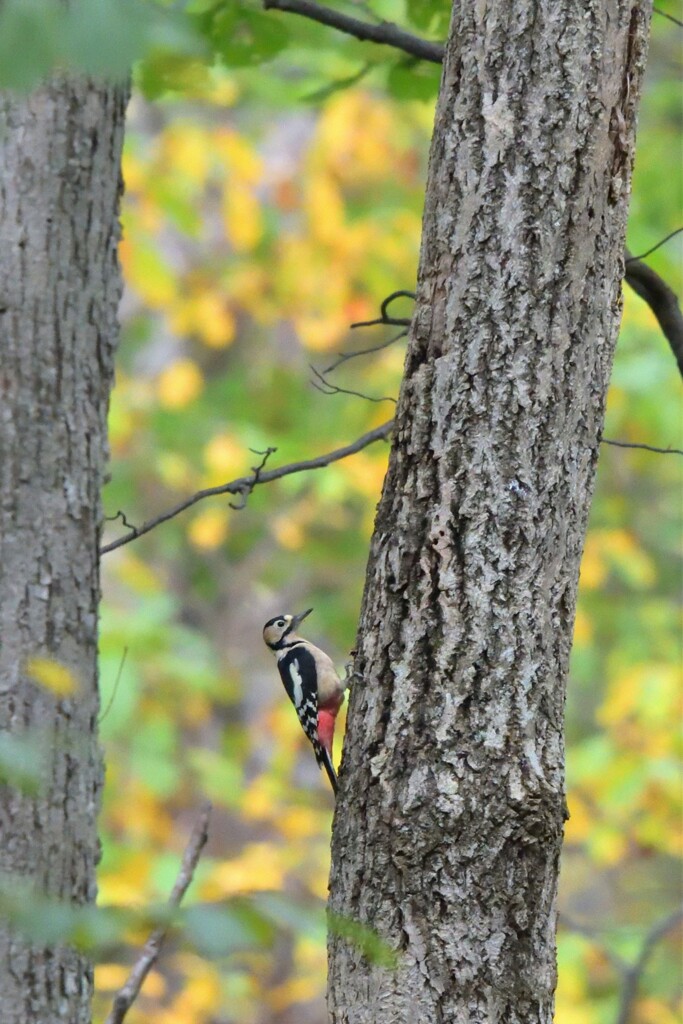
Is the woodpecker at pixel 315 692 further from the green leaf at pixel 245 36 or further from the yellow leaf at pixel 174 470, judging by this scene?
the yellow leaf at pixel 174 470

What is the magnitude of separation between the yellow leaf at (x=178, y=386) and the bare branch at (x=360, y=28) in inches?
261

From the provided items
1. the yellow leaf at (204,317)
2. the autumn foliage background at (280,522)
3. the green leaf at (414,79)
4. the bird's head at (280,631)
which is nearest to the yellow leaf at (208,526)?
the autumn foliage background at (280,522)

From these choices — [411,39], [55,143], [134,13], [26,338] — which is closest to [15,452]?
[26,338]

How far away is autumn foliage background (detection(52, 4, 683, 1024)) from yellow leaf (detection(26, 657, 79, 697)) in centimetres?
480

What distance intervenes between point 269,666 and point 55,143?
825 centimetres

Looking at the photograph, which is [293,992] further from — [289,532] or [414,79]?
[414,79]

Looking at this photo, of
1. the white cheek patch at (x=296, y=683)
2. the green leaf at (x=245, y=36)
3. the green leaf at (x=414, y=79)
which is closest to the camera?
the green leaf at (x=245, y=36)

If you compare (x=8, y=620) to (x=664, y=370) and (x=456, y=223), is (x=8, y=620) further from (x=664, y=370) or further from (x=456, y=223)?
(x=664, y=370)

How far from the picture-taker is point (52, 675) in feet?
8.83

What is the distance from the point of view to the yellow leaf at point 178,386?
32.5ft

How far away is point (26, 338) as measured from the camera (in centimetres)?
286

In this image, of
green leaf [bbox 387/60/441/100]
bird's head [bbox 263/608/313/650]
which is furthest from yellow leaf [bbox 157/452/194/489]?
green leaf [bbox 387/60/441/100]

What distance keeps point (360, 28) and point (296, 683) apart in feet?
7.02

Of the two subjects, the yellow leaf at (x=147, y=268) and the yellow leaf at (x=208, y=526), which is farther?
the yellow leaf at (x=208, y=526)
